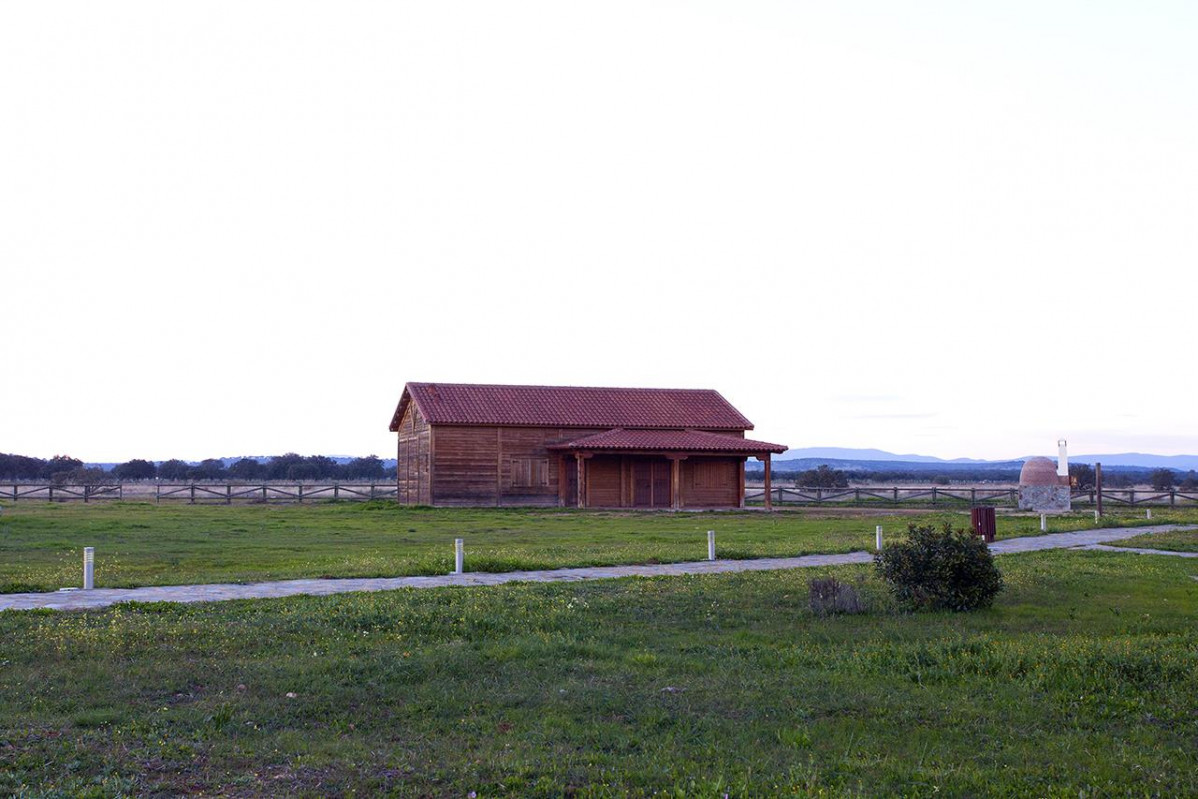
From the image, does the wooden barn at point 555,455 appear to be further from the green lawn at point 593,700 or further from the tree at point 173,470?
the tree at point 173,470

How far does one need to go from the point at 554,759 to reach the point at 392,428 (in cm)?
4623

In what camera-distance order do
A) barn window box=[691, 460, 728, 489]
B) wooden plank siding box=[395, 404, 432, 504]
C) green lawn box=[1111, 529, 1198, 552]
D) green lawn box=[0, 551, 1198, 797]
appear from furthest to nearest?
barn window box=[691, 460, 728, 489], wooden plank siding box=[395, 404, 432, 504], green lawn box=[1111, 529, 1198, 552], green lawn box=[0, 551, 1198, 797]

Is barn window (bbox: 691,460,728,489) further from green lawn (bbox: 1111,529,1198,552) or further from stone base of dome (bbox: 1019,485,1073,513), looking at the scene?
green lawn (bbox: 1111,529,1198,552)

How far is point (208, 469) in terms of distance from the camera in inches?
4117

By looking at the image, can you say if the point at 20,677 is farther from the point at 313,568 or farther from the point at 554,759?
the point at 313,568

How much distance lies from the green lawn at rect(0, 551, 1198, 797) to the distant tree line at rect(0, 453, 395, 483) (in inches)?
3166

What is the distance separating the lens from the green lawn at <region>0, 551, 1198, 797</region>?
22.4 feet

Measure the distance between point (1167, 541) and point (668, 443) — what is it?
21587 millimetres

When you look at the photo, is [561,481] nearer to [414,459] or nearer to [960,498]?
[414,459]

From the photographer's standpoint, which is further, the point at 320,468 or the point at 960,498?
the point at 320,468

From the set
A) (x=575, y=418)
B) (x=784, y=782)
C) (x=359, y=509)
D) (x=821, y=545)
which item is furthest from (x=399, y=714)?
(x=575, y=418)

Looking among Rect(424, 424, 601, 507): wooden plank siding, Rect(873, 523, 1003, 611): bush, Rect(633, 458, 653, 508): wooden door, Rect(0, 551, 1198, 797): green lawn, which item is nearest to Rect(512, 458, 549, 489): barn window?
Rect(424, 424, 601, 507): wooden plank siding

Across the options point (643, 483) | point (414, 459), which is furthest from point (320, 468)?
point (643, 483)

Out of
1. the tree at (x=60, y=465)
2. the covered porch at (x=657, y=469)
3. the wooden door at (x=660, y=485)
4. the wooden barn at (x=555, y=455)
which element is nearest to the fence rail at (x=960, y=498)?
the covered porch at (x=657, y=469)
